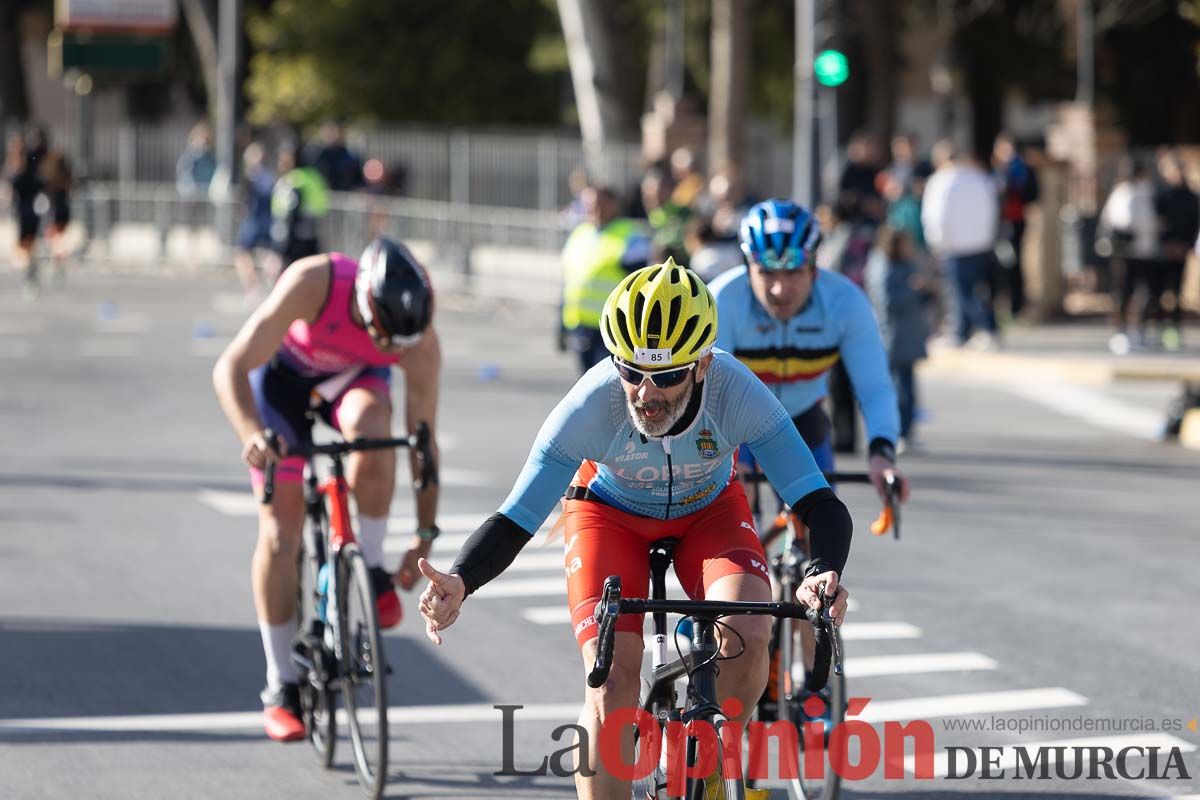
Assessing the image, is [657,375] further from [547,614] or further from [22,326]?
[22,326]

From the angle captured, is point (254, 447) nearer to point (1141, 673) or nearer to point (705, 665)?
point (705, 665)

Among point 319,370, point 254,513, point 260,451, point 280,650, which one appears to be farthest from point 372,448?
point 254,513

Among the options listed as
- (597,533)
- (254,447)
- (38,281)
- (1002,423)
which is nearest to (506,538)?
(597,533)

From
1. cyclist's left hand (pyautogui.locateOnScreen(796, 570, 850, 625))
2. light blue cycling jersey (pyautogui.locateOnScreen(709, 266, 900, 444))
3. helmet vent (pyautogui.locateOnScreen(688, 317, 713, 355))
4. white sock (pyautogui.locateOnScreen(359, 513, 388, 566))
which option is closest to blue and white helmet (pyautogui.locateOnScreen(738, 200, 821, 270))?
light blue cycling jersey (pyautogui.locateOnScreen(709, 266, 900, 444))

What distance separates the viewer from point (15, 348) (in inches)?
861

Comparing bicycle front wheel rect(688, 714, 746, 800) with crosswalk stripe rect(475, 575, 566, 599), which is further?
crosswalk stripe rect(475, 575, 566, 599)

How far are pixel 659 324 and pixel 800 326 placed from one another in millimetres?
2338

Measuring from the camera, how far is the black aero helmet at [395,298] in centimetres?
680

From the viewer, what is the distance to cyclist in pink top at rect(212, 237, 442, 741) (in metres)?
7.04

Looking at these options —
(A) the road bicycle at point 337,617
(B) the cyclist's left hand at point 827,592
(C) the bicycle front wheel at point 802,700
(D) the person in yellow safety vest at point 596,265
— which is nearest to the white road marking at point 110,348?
(D) the person in yellow safety vest at point 596,265

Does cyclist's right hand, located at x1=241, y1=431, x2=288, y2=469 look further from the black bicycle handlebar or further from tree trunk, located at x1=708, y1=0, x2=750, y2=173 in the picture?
tree trunk, located at x1=708, y1=0, x2=750, y2=173

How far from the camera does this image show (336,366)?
7578 mm

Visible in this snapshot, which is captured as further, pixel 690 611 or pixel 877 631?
pixel 877 631

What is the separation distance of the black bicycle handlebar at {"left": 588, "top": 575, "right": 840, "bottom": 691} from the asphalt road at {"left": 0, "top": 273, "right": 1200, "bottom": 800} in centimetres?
207
